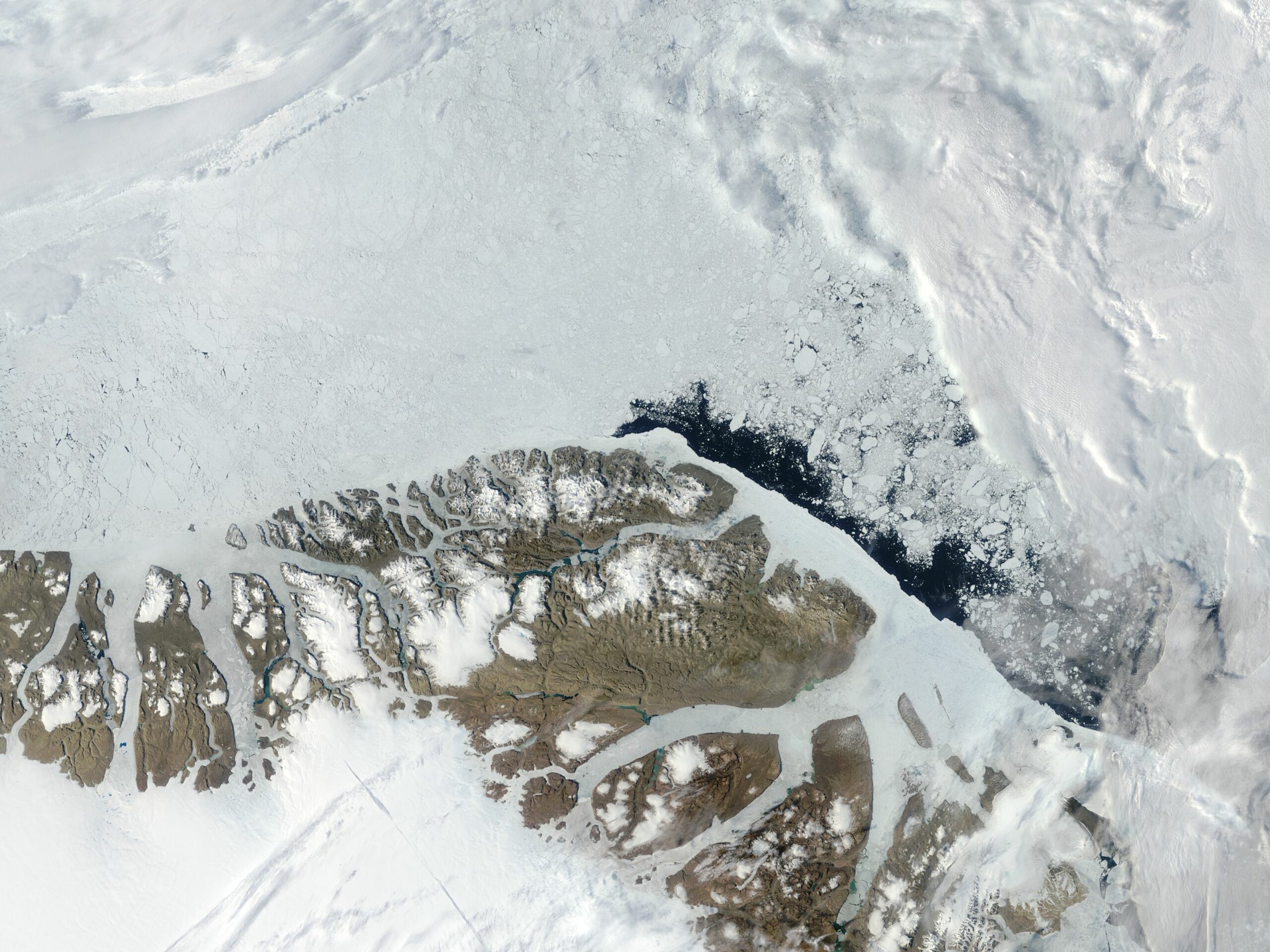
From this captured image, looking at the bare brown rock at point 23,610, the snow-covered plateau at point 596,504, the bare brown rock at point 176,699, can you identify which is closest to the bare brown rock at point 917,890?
the snow-covered plateau at point 596,504

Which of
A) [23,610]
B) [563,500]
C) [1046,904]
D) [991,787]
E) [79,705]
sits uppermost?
[23,610]

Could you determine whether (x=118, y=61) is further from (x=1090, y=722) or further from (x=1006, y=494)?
(x=1090, y=722)

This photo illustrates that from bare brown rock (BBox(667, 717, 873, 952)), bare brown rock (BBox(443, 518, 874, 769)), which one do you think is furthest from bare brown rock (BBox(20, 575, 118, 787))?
bare brown rock (BBox(667, 717, 873, 952))

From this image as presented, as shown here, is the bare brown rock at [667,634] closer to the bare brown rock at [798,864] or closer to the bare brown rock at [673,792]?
the bare brown rock at [673,792]

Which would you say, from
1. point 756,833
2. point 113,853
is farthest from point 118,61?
point 756,833

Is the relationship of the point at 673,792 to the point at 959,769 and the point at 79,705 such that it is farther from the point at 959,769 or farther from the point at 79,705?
the point at 79,705

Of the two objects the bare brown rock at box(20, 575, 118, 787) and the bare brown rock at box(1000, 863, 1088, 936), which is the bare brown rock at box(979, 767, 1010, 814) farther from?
the bare brown rock at box(20, 575, 118, 787)

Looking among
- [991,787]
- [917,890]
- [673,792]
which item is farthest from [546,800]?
[991,787]
